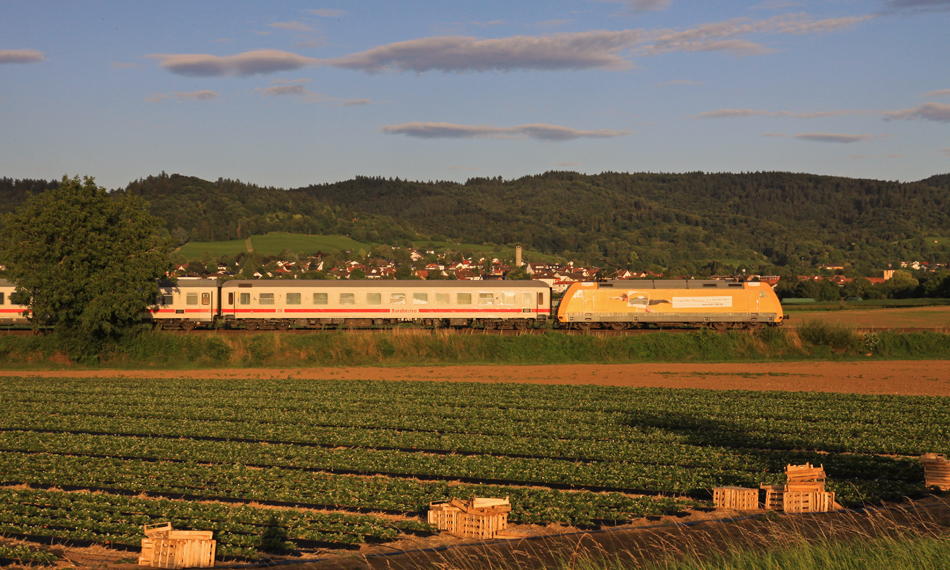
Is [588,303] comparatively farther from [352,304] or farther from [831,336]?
[352,304]

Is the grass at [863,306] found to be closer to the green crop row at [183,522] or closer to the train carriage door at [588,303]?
the train carriage door at [588,303]

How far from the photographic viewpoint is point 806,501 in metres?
12.9

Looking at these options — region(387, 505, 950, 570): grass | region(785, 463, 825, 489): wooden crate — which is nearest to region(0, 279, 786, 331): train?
region(785, 463, 825, 489): wooden crate

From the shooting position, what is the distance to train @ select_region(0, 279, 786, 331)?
1853 inches

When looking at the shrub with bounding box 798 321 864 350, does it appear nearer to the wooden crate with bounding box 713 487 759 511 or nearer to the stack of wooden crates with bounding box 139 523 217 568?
the wooden crate with bounding box 713 487 759 511

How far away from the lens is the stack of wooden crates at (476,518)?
1154 centimetres

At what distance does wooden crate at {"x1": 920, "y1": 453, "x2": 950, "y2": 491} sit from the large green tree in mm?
35136

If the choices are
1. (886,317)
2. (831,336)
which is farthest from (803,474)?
(886,317)

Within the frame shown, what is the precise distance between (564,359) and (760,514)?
27.6 meters

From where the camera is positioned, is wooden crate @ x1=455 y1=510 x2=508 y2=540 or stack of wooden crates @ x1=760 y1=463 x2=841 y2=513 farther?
stack of wooden crates @ x1=760 y1=463 x2=841 y2=513

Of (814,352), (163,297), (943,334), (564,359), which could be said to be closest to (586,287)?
(564,359)

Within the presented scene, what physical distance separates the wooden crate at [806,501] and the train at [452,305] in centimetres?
3413

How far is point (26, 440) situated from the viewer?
1922cm

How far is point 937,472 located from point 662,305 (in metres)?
33.0
